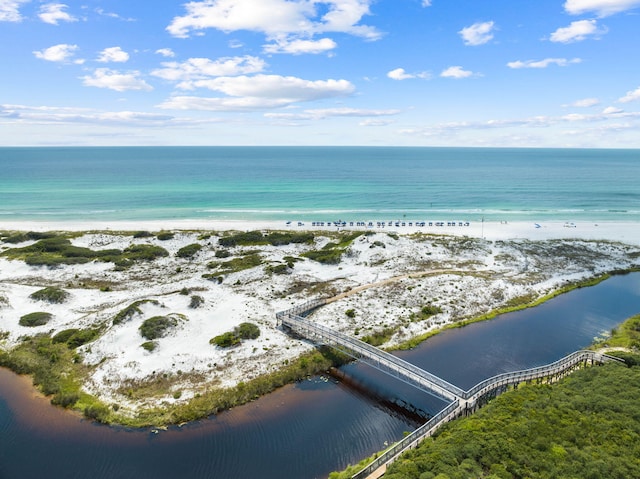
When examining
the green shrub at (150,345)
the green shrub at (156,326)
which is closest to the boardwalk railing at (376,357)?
the green shrub at (156,326)

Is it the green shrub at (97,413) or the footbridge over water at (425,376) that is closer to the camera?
the footbridge over water at (425,376)

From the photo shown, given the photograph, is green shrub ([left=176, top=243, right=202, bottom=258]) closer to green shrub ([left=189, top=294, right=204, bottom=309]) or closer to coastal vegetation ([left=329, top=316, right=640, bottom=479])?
green shrub ([left=189, top=294, right=204, bottom=309])

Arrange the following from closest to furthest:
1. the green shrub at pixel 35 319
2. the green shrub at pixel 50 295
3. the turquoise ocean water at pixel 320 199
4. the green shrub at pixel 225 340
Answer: the green shrub at pixel 225 340, the green shrub at pixel 35 319, the green shrub at pixel 50 295, the turquoise ocean water at pixel 320 199

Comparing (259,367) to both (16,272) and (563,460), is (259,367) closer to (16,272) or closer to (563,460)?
(563,460)

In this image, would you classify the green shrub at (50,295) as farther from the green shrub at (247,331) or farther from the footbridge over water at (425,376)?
the footbridge over water at (425,376)

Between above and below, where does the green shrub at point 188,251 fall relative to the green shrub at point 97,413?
above

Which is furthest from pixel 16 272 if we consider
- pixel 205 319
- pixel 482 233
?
pixel 482 233

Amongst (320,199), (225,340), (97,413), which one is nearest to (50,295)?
(97,413)
